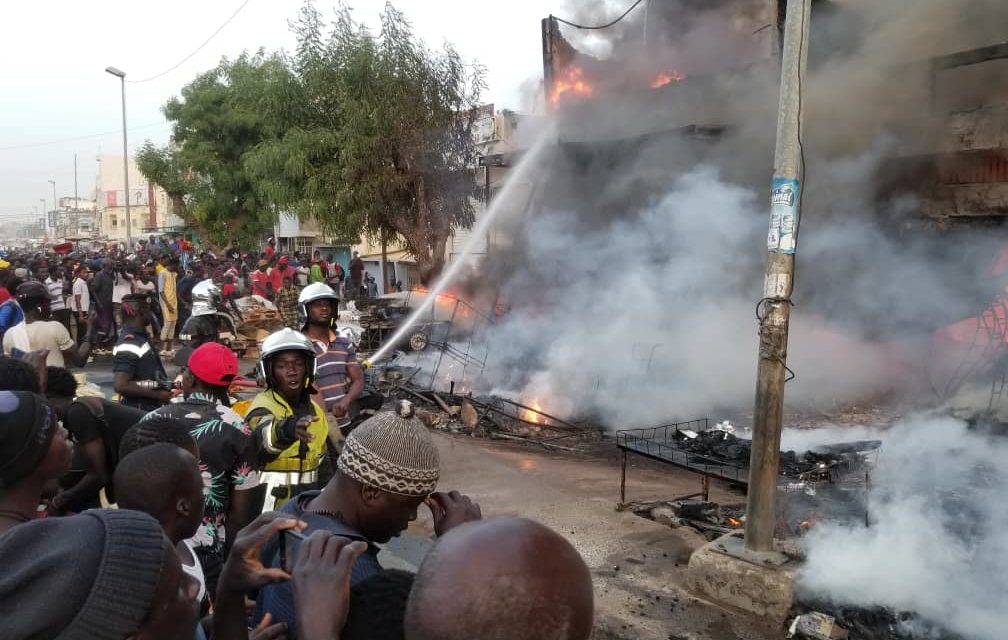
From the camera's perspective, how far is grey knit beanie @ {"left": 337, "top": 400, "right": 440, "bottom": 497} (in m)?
1.68

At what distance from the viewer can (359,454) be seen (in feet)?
5.56

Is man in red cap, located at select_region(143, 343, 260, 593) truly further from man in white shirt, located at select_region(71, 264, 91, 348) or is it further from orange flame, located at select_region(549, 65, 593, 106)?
orange flame, located at select_region(549, 65, 593, 106)

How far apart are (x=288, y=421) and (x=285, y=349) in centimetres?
55

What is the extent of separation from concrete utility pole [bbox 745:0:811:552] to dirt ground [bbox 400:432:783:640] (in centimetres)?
62

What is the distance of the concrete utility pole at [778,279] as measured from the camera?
4172 mm

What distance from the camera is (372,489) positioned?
5.59ft

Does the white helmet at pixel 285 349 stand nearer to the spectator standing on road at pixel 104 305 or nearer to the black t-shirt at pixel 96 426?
the black t-shirt at pixel 96 426

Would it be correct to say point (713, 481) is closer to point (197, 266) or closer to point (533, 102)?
point (533, 102)

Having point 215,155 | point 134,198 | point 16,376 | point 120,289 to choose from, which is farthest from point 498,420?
point 134,198

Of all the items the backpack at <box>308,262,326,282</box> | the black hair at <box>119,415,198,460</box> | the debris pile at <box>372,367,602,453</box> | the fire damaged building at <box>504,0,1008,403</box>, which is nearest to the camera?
the black hair at <box>119,415,198,460</box>

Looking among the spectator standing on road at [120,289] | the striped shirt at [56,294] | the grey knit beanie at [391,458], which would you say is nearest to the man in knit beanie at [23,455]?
the grey knit beanie at [391,458]

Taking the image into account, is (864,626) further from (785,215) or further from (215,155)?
(215,155)

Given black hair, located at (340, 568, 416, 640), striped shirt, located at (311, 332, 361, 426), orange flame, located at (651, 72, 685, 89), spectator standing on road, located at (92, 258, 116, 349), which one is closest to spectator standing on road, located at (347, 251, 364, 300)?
spectator standing on road, located at (92, 258, 116, 349)

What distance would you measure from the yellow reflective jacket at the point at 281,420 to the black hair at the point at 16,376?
0.87 metres
